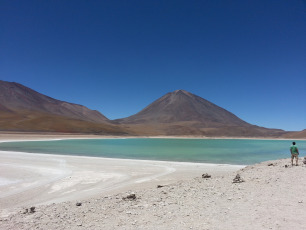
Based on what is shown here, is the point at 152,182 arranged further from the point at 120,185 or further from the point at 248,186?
the point at 248,186

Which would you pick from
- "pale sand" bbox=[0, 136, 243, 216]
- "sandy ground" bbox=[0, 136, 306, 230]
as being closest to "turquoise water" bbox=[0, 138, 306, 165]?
"pale sand" bbox=[0, 136, 243, 216]

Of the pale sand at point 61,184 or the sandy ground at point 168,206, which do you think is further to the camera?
the pale sand at point 61,184

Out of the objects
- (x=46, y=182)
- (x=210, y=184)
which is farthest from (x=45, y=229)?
(x=46, y=182)

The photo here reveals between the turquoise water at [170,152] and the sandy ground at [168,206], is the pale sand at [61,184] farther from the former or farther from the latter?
the turquoise water at [170,152]

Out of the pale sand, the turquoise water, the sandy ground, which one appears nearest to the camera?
the sandy ground

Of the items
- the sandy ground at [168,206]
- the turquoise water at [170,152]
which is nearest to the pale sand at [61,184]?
the sandy ground at [168,206]

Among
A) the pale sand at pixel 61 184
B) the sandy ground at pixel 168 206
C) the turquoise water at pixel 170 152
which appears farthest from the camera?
the turquoise water at pixel 170 152

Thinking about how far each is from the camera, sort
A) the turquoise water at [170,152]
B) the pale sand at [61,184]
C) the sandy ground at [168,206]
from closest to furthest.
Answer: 1. the sandy ground at [168,206]
2. the pale sand at [61,184]
3. the turquoise water at [170,152]

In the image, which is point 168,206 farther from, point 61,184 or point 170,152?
point 170,152

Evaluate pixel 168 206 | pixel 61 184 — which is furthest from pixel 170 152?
pixel 168 206

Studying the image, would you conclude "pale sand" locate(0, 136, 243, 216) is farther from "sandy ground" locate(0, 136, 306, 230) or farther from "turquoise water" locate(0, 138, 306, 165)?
"turquoise water" locate(0, 138, 306, 165)

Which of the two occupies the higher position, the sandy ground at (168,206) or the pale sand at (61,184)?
the sandy ground at (168,206)

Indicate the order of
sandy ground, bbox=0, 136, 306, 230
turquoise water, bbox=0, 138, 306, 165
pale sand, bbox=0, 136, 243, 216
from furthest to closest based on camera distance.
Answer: turquoise water, bbox=0, 138, 306, 165 < pale sand, bbox=0, 136, 243, 216 < sandy ground, bbox=0, 136, 306, 230

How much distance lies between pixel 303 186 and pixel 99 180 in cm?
781
